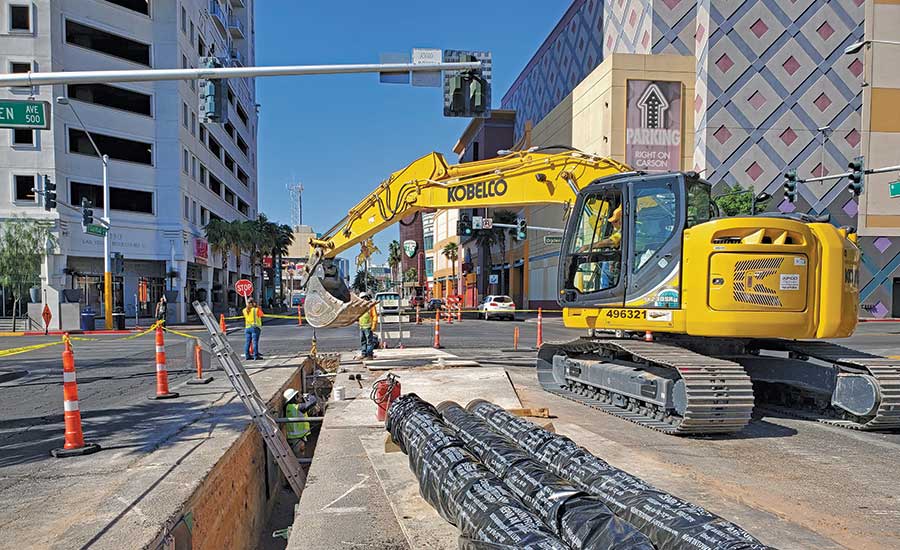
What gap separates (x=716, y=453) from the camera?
559 cm

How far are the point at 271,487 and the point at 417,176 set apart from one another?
5.59 meters

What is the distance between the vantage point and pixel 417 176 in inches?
382

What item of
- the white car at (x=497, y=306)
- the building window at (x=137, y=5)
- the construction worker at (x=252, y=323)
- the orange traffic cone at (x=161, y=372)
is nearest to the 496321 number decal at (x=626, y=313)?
the orange traffic cone at (x=161, y=372)

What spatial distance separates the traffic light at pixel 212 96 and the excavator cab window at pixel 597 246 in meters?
6.60

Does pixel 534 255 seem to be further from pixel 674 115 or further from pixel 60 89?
pixel 60 89

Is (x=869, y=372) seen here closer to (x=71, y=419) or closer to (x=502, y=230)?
(x=71, y=419)

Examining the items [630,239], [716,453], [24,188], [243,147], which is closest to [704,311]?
[630,239]

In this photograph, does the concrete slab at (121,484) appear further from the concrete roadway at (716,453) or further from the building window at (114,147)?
the building window at (114,147)

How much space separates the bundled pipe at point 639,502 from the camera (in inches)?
106

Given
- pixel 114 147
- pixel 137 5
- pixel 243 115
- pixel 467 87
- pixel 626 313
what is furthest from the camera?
pixel 243 115

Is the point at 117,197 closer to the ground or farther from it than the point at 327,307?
farther from it

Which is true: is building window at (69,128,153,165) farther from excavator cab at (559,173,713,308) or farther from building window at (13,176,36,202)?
excavator cab at (559,173,713,308)

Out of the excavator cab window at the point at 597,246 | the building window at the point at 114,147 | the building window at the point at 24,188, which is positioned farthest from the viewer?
the building window at the point at 114,147

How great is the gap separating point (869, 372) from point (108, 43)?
40.4 metres
